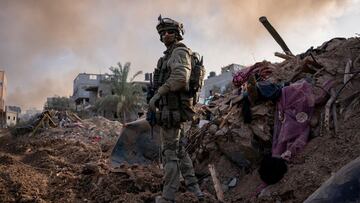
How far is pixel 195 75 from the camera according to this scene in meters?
4.16

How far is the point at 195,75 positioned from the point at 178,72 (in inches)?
13.0

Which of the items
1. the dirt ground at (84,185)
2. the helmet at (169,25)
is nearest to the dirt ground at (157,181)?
the dirt ground at (84,185)

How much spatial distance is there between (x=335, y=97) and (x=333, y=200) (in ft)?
10.3

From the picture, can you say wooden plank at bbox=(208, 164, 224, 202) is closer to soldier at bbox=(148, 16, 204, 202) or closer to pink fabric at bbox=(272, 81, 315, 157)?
soldier at bbox=(148, 16, 204, 202)

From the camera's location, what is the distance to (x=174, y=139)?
13.4 ft

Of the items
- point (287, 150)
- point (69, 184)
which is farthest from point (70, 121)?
point (287, 150)

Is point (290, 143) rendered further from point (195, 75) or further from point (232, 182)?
point (195, 75)

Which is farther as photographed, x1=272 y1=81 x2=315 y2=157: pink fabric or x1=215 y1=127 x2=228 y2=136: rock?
x1=215 y1=127 x2=228 y2=136: rock

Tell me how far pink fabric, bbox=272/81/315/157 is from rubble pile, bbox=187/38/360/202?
0.05 m

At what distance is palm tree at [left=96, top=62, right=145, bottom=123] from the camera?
32.5 meters

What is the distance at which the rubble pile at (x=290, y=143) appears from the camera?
13.9ft

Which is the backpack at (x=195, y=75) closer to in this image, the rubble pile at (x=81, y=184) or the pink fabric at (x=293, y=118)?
the rubble pile at (x=81, y=184)

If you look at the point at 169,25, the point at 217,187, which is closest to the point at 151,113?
the point at 169,25

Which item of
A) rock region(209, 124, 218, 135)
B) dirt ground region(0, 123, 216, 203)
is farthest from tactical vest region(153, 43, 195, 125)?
rock region(209, 124, 218, 135)
